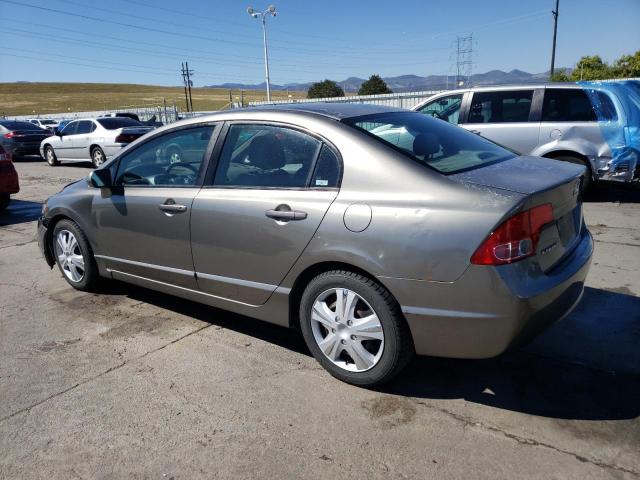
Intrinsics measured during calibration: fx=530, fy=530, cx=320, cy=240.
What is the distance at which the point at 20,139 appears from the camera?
19359 millimetres

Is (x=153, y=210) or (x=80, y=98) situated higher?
(x=80, y=98)

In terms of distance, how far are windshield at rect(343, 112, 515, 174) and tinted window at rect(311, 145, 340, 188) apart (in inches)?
9.8

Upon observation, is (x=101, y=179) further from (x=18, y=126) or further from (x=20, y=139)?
(x=18, y=126)

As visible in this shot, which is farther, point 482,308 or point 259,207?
point 259,207

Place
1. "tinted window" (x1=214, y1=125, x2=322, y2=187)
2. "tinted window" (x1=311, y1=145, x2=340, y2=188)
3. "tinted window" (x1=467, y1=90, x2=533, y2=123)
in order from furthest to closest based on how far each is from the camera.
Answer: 1. "tinted window" (x1=467, y1=90, x2=533, y2=123)
2. "tinted window" (x1=214, y1=125, x2=322, y2=187)
3. "tinted window" (x1=311, y1=145, x2=340, y2=188)

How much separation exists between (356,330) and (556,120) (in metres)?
6.38

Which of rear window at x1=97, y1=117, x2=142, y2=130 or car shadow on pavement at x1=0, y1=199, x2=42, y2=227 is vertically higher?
rear window at x1=97, y1=117, x2=142, y2=130

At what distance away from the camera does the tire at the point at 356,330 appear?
9.38ft

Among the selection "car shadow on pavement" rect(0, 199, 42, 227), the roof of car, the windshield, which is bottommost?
"car shadow on pavement" rect(0, 199, 42, 227)

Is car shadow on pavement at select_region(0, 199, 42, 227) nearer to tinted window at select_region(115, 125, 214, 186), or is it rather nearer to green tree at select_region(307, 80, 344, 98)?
tinted window at select_region(115, 125, 214, 186)

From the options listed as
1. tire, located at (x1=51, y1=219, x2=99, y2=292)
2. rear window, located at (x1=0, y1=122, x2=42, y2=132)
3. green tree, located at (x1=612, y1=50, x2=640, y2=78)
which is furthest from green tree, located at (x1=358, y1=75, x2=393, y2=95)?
tire, located at (x1=51, y1=219, x2=99, y2=292)

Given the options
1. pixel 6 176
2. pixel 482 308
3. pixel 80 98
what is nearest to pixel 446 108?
pixel 482 308

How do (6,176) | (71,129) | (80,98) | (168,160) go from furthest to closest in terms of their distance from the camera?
(80,98), (71,129), (6,176), (168,160)

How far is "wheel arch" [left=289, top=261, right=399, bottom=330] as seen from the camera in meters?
2.94
